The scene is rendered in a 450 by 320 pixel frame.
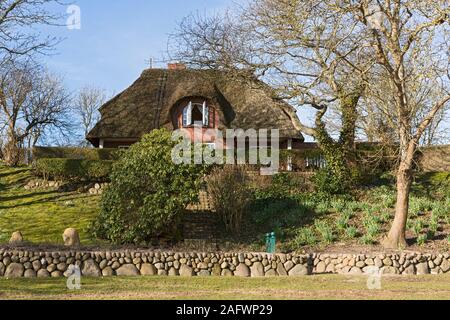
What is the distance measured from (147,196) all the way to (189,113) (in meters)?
17.7

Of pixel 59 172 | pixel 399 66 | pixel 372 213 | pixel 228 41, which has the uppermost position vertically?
pixel 228 41

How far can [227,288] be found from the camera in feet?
43.9

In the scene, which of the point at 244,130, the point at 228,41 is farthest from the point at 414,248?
the point at 244,130

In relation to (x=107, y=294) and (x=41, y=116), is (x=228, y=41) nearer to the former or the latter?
(x=107, y=294)

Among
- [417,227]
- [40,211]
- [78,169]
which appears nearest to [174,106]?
[78,169]

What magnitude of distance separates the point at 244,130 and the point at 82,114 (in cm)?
2579

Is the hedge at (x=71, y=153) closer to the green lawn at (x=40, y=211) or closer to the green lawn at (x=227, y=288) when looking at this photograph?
the green lawn at (x=40, y=211)

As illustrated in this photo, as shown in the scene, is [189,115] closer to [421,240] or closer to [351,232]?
[351,232]

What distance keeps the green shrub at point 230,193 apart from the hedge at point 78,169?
868cm

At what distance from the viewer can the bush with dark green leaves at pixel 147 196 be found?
19.4 meters

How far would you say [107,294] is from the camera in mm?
11914

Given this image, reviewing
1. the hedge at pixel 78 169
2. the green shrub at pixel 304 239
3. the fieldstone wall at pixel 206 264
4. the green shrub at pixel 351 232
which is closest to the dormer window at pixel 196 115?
the hedge at pixel 78 169

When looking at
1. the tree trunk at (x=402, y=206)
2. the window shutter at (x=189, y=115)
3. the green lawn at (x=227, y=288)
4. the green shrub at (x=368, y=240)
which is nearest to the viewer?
the green lawn at (x=227, y=288)

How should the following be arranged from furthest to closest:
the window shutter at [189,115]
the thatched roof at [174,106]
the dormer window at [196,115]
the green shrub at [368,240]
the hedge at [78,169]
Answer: the window shutter at [189,115] → the dormer window at [196,115] → the thatched roof at [174,106] → the hedge at [78,169] → the green shrub at [368,240]
